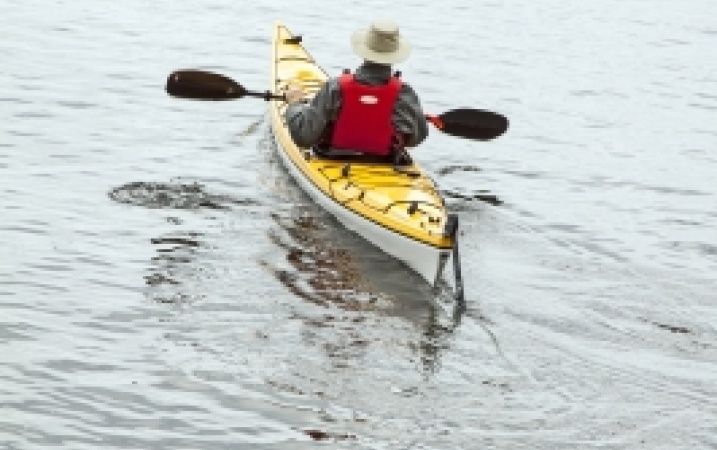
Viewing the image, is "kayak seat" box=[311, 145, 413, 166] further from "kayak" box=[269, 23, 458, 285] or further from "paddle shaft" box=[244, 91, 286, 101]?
"paddle shaft" box=[244, 91, 286, 101]

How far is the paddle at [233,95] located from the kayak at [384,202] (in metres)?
0.60

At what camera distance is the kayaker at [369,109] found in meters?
10.6

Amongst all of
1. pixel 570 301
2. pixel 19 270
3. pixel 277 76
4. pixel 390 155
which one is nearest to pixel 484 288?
pixel 570 301

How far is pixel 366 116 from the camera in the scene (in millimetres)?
10680

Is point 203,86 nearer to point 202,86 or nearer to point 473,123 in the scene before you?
point 202,86

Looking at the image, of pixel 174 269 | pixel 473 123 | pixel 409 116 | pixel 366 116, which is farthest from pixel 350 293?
pixel 473 123

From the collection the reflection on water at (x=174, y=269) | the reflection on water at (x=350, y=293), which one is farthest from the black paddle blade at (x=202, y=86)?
the reflection on water at (x=174, y=269)

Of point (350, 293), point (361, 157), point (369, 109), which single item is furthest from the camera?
point (361, 157)

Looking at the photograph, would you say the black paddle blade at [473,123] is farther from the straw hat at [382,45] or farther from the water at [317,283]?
the straw hat at [382,45]

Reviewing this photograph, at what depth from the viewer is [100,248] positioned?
393 inches

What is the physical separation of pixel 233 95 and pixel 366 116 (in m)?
1.69

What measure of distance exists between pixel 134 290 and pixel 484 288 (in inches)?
95.5

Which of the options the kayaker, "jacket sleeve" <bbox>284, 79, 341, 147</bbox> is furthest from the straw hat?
"jacket sleeve" <bbox>284, 79, 341, 147</bbox>

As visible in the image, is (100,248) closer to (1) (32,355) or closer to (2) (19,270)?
(2) (19,270)
